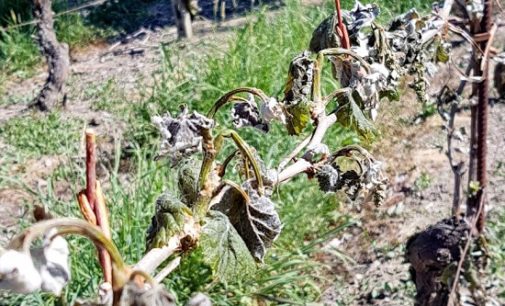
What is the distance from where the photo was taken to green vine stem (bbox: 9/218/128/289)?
54 centimetres

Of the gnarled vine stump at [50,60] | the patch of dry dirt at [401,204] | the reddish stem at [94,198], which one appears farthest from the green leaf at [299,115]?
the gnarled vine stump at [50,60]

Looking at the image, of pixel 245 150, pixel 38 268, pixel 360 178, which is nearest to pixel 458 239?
pixel 360 178

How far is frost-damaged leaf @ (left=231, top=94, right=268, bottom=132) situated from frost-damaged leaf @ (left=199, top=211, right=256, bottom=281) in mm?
177

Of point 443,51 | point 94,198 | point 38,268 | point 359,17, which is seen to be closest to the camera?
point 38,268

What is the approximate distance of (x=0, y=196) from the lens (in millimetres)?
4230

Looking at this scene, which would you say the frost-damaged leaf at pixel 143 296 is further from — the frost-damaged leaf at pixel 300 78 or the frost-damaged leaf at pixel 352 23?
the frost-damaged leaf at pixel 352 23

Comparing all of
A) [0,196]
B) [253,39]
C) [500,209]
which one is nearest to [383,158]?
[500,209]

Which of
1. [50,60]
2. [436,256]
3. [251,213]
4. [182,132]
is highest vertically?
[182,132]

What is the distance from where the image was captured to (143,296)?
586mm

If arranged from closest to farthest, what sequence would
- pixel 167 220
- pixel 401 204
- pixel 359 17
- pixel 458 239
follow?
pixel 167 220, pixel 359 17, pixel 458 239, pixel 401 204

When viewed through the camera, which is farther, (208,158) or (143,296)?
(208,158)

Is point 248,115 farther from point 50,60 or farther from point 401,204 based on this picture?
point 50,60

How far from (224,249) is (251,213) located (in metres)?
0.05

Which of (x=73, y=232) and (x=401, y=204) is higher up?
(x=73, y=232)
